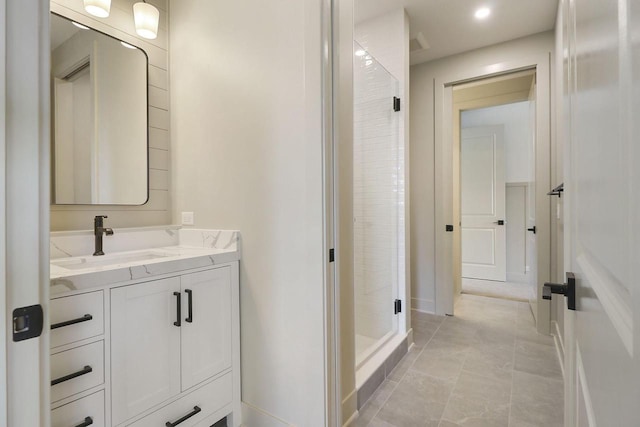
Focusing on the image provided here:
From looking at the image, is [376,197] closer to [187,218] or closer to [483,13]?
[187,218]

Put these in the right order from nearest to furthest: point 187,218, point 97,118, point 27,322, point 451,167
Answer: point 27,322 < point 97,118 < point 187,218 < point 451,167

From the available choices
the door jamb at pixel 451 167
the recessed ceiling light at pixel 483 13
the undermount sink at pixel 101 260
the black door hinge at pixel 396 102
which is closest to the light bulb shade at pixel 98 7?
the undermount sink at pixel 101 260

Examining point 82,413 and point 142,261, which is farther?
point 142,261

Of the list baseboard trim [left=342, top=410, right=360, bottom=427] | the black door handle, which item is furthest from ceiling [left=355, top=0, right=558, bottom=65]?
baseboard trim [left=342, top=410, right=360, bottom=427]

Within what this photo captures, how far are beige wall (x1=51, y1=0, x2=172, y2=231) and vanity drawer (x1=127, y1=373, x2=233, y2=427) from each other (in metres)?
1.06

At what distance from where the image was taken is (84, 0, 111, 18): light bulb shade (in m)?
1.60

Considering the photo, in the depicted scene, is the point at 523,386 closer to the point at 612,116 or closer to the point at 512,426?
the point at 512,426

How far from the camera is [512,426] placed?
1.56 metres

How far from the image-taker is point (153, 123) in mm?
1932

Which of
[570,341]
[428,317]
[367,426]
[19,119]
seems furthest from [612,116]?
[428,317]

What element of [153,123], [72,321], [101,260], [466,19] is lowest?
[72,321]

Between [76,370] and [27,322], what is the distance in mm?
615

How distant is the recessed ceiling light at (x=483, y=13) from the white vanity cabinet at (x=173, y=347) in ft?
8.81

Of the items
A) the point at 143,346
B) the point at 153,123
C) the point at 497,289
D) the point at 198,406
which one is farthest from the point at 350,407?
the point at 497,289
